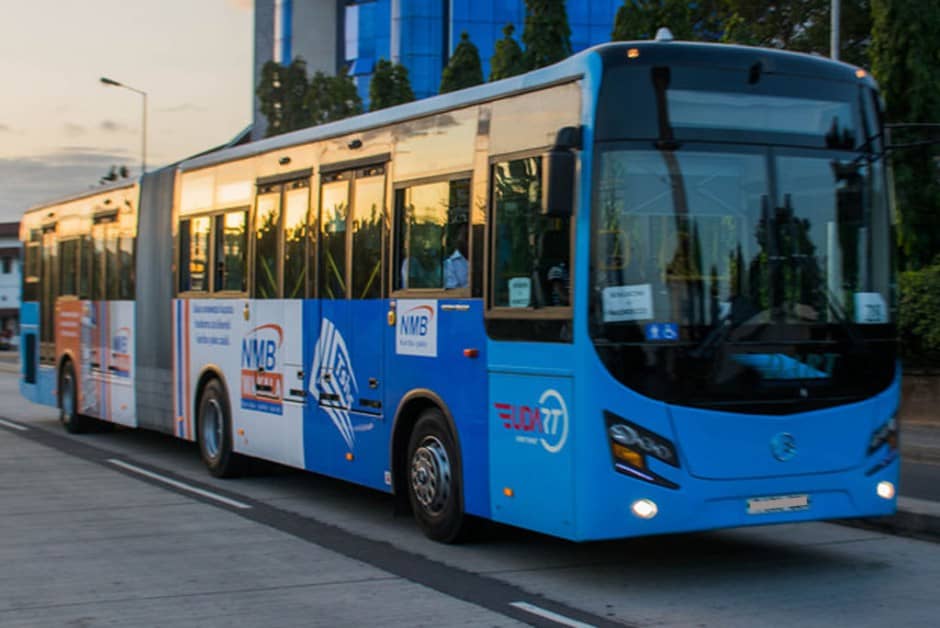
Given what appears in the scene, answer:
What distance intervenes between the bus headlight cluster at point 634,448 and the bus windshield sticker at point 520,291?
108 cm

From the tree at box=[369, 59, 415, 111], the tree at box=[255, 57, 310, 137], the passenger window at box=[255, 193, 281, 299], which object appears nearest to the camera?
the passenger window at box=[255, 193, 281, 299]

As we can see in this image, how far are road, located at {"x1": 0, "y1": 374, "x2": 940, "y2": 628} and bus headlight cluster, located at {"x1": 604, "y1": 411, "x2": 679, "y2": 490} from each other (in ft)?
2.42

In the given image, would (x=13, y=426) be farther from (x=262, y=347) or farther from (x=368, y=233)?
(x=368, y=233)

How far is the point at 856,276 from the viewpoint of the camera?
347 inches

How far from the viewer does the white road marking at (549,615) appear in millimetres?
7399

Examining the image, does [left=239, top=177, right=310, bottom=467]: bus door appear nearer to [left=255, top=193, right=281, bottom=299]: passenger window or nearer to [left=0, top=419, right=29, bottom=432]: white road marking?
[left=255, top=193, right=281, bottom=299]: passenger window

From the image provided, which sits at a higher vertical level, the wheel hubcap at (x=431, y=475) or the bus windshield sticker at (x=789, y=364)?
the bus windshield sticker at (x=789, y=364)

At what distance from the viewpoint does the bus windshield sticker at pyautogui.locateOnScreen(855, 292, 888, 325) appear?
880cm

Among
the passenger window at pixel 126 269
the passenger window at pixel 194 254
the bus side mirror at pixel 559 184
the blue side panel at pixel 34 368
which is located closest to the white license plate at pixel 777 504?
the bus side mirror at pixel 559 184

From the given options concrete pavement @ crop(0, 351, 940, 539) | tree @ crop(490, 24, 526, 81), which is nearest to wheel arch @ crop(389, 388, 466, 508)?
concrete pavement @ crop(0, 351, 940, 539)

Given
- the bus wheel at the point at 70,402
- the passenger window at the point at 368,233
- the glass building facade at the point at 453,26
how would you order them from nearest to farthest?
the passenger window at the point at 368,233
the bus wheel at the point at 70,402
the glass building facade at the point at 453,26

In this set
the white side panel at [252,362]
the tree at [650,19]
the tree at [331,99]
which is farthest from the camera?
the tree at [331,99]

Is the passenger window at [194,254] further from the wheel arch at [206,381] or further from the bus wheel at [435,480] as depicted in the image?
the bus wheel at [435,480]

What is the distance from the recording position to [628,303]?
821 cm
